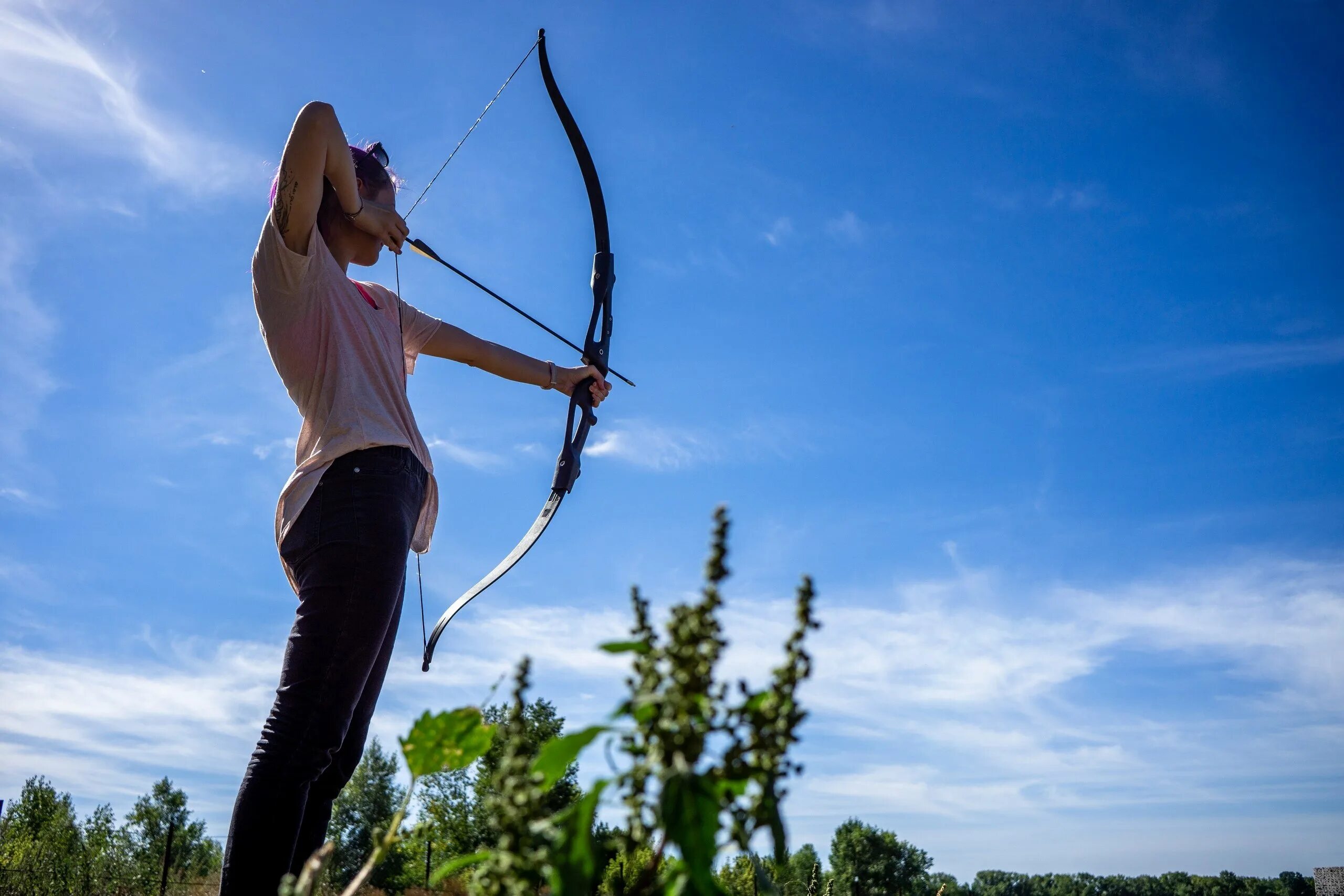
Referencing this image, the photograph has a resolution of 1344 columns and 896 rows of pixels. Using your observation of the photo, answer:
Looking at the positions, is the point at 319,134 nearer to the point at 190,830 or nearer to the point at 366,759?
the point at 190,830

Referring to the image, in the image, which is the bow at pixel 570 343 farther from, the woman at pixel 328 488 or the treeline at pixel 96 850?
the treeline at pixel 96 850

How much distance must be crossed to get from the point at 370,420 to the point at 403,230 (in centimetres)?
75

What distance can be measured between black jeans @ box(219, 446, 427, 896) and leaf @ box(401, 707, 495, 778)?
1.08 metres

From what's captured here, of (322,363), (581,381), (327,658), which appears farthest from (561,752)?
(581,381)

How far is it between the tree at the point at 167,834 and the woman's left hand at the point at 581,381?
1096 inches

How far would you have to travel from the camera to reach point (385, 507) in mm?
2178

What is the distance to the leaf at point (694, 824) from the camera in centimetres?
55

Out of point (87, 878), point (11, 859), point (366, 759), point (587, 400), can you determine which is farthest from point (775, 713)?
point (366, 759)

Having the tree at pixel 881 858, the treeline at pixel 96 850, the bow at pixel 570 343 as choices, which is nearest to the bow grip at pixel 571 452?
the bow at pixel 570 343

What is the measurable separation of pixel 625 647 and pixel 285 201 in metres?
1.94

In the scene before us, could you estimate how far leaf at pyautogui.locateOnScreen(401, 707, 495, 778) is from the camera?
0.86m

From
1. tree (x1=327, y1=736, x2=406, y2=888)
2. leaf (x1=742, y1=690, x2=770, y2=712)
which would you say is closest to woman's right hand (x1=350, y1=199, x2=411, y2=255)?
leaf (x1=742, y1=690, x2=770, y2=712)

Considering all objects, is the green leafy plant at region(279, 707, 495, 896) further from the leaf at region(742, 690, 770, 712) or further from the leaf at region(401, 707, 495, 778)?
the leaf at region(742, 690, 770, 712)

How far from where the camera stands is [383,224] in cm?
269
